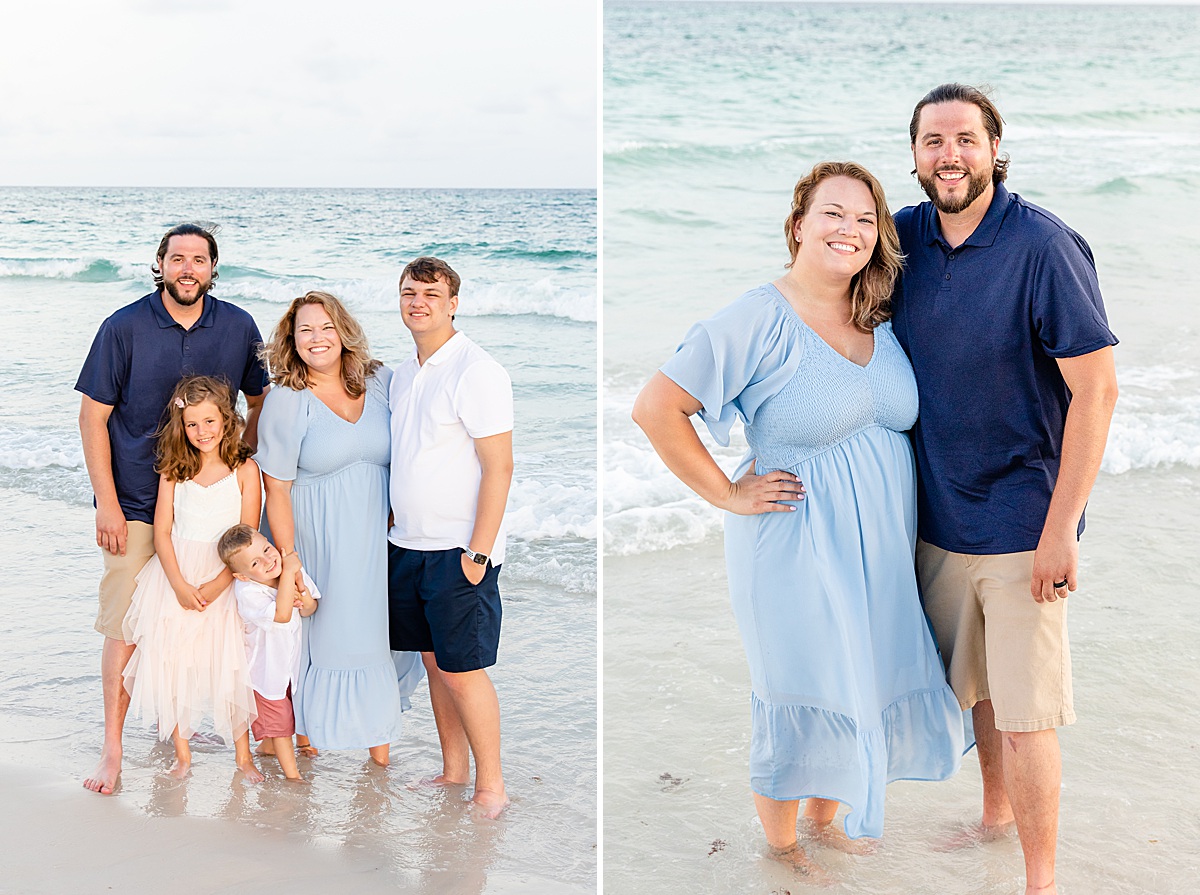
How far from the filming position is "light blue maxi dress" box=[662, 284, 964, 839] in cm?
285

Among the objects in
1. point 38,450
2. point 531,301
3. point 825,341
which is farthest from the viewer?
point 531,301

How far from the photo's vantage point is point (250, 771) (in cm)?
381

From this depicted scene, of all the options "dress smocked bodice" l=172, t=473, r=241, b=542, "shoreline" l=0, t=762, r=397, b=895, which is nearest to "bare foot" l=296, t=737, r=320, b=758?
"shoreline" l=0, t=762, r=397, b=895

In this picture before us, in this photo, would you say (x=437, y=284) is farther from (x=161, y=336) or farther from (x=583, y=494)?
(x=583, y=494)

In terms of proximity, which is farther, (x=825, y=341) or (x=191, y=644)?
(x=191, y=644)

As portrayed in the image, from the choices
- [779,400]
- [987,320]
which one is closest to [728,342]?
[779,400]

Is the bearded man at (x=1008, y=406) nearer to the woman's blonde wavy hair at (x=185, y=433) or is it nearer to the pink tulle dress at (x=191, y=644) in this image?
the woman's blonde wavy hair at (x=185, y=433)

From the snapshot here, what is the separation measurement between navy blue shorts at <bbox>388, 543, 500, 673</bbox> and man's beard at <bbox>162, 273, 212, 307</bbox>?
1.05 meters

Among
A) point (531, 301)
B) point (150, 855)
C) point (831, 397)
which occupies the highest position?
point (531, 301)

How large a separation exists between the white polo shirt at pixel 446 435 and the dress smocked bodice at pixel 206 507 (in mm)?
582

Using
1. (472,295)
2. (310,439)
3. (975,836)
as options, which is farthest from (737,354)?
(472,295)

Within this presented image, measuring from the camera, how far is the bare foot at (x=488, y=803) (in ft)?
11.8

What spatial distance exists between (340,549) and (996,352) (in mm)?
2072

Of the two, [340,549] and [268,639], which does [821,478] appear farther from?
[268,639]
